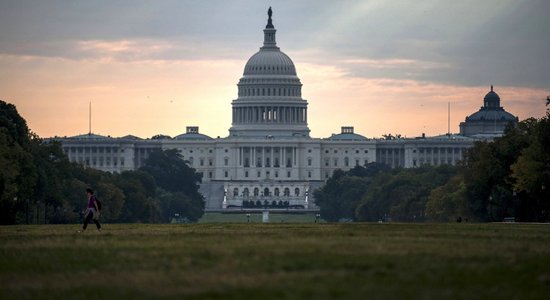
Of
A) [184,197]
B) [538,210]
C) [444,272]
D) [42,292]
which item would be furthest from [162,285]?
[184,197]

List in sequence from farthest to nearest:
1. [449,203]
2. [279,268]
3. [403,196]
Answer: [403,196], [449,203], [279,268]

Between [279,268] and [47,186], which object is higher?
[47,186]

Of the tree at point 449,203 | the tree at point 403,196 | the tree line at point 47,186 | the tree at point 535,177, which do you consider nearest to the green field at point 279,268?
the tree line at point 47,186

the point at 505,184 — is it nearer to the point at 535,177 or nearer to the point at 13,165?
the point at 535,177

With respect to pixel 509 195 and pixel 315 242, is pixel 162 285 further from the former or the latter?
pixel 509 195

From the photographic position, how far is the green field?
2577cm

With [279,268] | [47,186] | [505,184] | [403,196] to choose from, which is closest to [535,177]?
[505,184]

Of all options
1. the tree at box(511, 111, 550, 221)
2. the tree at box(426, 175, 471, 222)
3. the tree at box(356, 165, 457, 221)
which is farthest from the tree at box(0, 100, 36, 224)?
the tree at box(356, 165, 457, 221)

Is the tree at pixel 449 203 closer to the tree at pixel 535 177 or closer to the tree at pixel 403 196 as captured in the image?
the tree at pixel 403 196

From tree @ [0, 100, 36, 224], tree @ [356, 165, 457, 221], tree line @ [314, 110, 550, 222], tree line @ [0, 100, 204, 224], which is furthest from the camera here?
tree @ [356, 165, 457, 221]

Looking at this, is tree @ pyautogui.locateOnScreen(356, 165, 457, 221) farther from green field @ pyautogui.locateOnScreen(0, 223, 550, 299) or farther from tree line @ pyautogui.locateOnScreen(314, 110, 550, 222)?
green field @ pyautogui.locateOnScreen(0, 223, 550, 299)

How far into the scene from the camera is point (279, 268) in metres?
29.5

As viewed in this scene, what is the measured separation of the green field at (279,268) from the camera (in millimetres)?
25766

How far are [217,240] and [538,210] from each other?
5385cm
